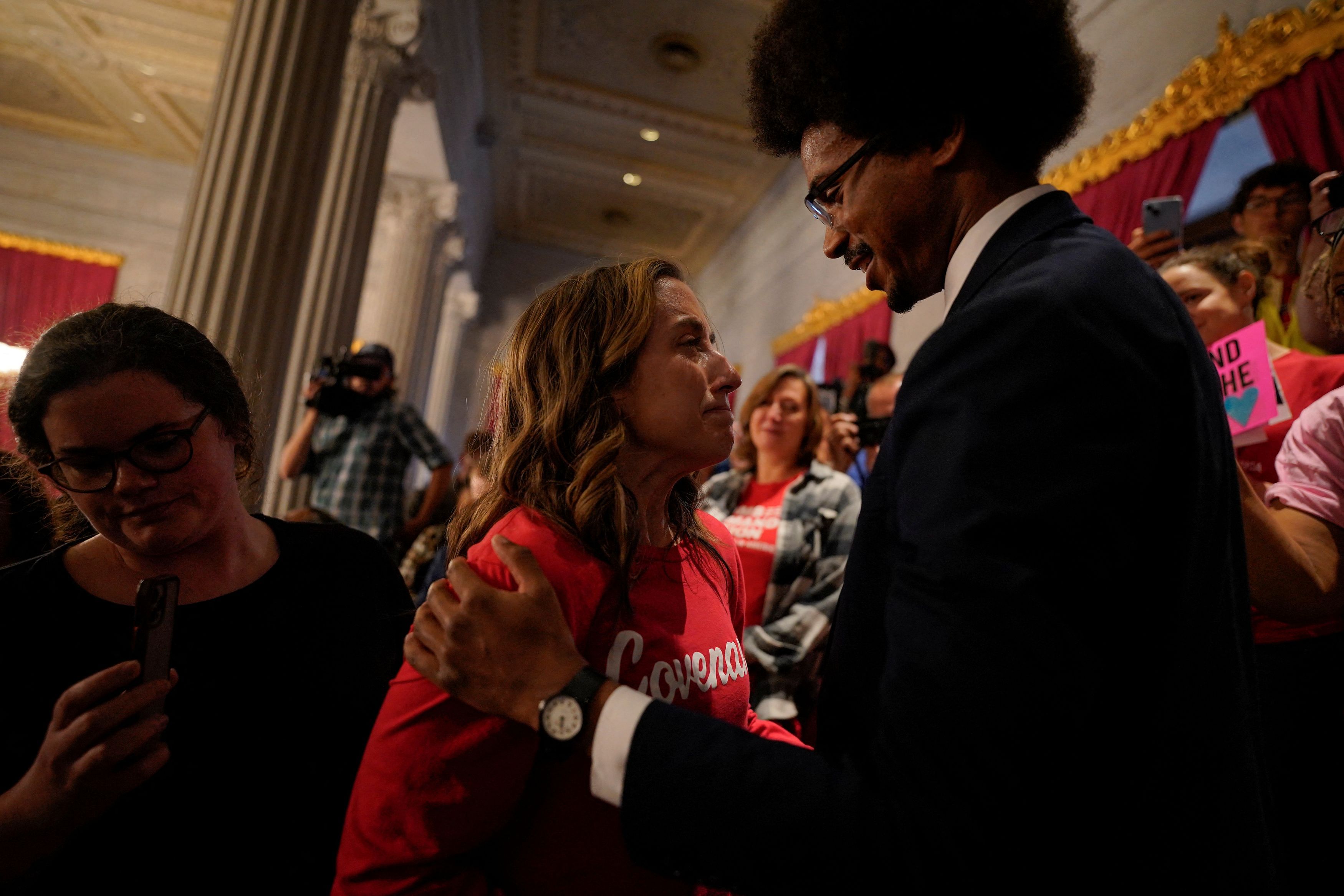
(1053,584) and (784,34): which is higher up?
(784,34)

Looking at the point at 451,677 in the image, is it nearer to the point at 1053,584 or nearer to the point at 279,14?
the point at 1053,584

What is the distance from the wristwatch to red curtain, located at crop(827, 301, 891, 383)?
6.17 metres

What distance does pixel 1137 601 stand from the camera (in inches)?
28.0

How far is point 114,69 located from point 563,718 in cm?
1138

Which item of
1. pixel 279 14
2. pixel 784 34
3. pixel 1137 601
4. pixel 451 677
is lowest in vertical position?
pixel 451 677

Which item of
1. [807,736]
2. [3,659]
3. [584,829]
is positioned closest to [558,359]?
[584,829]

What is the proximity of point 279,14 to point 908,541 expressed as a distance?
4033mm

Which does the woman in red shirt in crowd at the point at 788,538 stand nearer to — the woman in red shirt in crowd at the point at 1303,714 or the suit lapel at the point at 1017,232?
the woman in red shirt in crowd at the point at 1303,714

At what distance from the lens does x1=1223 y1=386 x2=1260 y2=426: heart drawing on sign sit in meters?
1.73

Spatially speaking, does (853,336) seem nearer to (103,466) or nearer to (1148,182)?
(1148,182)

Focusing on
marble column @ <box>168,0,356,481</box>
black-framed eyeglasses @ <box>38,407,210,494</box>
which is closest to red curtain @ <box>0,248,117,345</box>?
A: marble column @ <box>168,0,356,481</box>

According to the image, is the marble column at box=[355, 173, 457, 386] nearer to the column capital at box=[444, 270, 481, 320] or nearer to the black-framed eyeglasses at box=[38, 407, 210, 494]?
the column capital at box=[444, 270, 481, 320]

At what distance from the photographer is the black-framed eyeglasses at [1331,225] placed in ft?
4.85

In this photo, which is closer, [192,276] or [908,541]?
[908,541]
